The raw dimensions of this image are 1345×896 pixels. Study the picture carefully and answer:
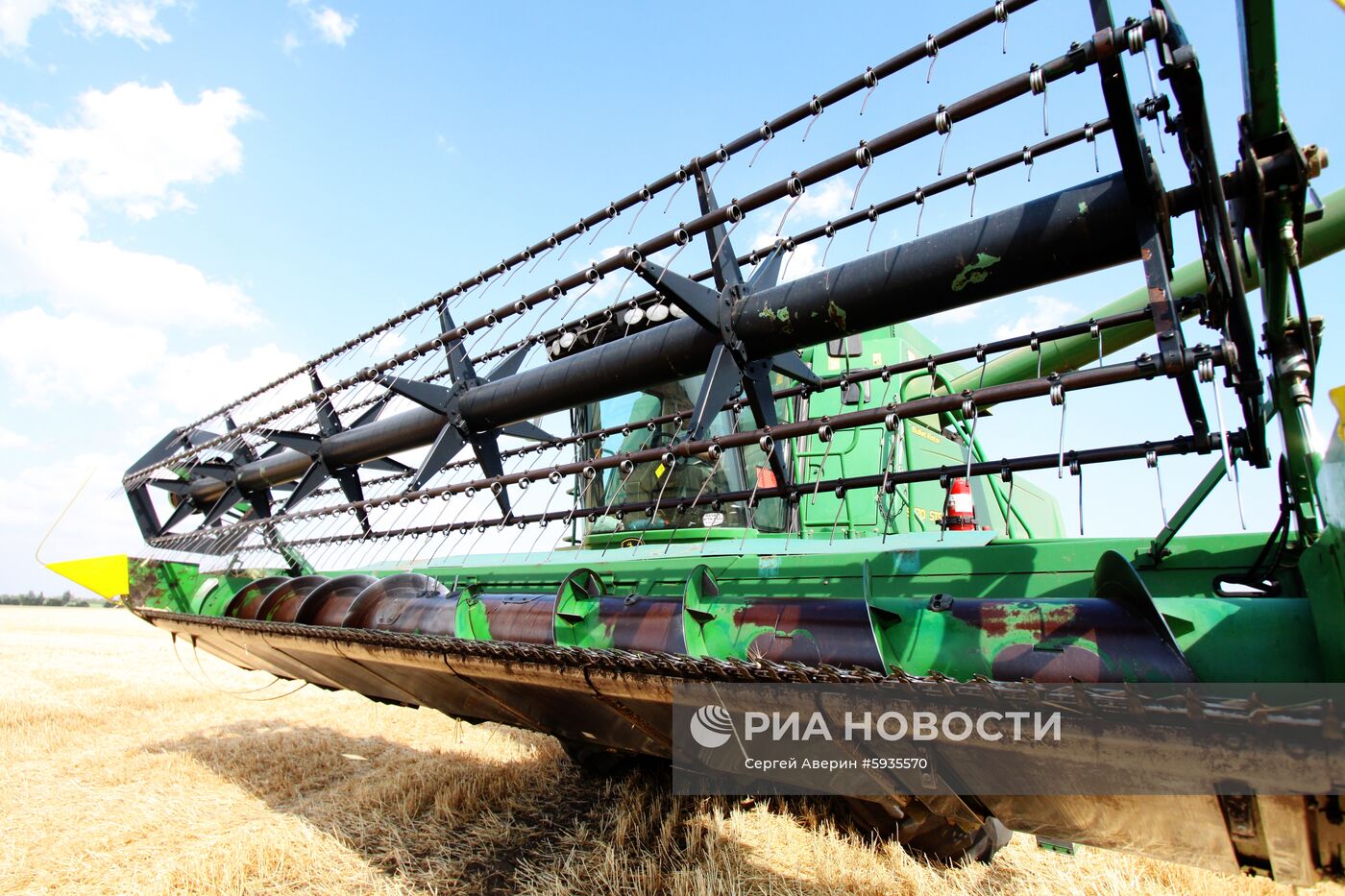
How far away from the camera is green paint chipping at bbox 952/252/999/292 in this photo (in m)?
2.26

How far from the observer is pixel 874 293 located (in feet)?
8.15

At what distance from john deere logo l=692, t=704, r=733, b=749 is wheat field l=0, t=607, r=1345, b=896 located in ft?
3.92

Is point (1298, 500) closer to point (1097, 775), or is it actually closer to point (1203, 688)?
point (1203, 688)

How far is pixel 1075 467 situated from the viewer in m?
2.33

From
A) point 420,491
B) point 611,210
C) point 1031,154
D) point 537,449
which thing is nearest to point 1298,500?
point 1031,154

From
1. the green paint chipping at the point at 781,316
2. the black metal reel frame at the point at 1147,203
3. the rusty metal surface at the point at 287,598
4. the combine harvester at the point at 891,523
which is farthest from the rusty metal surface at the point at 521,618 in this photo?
the black metal reel frame at the point at 1147,203

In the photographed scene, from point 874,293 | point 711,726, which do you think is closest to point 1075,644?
point 711,726

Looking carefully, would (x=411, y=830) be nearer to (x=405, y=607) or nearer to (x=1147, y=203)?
(x=405, y=607)

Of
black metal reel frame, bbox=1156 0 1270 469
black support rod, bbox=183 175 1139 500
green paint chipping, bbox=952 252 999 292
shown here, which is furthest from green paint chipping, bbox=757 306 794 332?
black metal reel frame, bbox=1156 0 1270 469

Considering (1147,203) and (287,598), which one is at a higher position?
(1147,203)

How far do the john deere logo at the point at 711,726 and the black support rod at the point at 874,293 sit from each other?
1.38 meters

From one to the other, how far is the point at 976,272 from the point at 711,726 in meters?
1.53

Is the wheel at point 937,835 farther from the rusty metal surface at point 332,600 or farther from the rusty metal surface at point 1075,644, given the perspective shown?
the rusty metal surface at point 332,600

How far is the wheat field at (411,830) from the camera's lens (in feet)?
9.48
